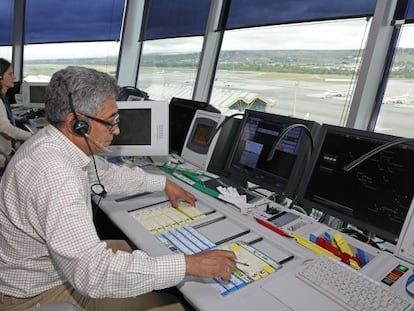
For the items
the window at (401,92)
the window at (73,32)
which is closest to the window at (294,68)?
the window at (401,92)

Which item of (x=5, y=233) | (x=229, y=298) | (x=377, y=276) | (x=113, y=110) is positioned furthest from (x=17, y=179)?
(x=377, y=276)

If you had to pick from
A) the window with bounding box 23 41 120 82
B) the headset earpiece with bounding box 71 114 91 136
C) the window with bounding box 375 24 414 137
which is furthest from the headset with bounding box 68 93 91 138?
the window with bounding box 23 41 120 82

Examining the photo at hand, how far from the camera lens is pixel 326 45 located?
2.41m

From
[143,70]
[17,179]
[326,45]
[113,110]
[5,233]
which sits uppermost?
[326,45]

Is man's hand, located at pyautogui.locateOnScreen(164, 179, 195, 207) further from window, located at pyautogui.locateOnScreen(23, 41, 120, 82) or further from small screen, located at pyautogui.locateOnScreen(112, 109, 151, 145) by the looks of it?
window, located at pyautogui.locateOnScreen(23, 41, 120, 82)

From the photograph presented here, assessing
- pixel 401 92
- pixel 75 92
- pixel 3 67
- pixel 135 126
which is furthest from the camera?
pixel 3 67

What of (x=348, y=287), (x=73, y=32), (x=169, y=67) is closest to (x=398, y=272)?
(x=348, y=287)

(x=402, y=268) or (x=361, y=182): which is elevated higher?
(x=361, y=182)

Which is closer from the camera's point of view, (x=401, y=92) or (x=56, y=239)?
(x=56, y=239)

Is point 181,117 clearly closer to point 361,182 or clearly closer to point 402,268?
point 361,182

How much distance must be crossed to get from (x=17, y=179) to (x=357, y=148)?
1.22 m

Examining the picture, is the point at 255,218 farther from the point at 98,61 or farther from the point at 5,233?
the point at 98,61

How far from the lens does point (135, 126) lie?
1885 mm

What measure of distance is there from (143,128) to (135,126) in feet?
0.16
